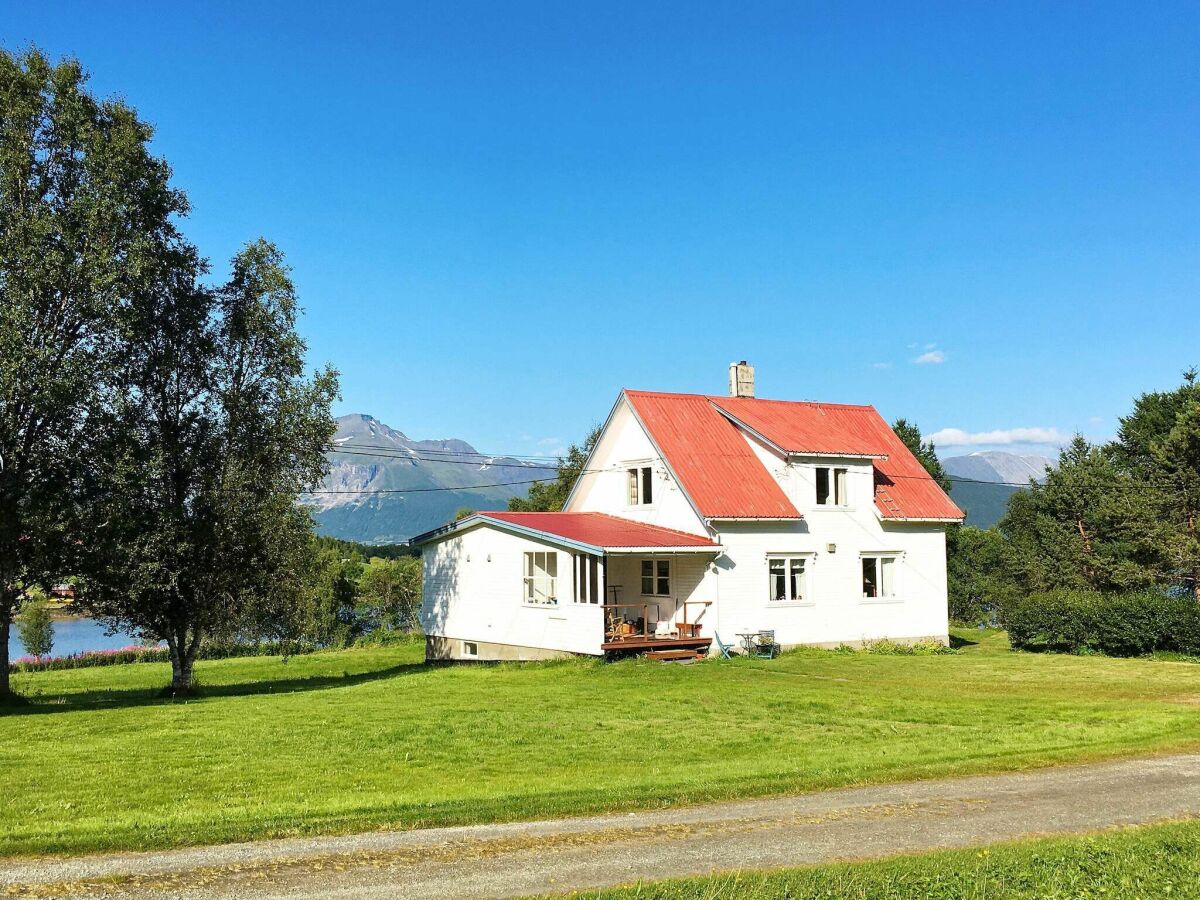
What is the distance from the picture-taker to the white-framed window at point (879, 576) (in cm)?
3091

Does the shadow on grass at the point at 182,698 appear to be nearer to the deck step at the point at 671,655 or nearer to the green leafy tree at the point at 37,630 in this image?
the deck step at the point at 671,655

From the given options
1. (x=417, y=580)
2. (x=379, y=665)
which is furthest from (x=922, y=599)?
(x=417, y=580)

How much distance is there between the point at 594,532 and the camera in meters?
27.3

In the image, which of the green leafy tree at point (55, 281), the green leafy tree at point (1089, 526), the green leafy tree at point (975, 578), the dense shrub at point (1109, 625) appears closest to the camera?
the green leafy tree at point (55, 281)

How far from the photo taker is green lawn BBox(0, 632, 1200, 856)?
1023cm

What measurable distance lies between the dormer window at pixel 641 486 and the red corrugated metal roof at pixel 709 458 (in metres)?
1.41

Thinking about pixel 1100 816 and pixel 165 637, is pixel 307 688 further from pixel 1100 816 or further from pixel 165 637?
pixel 1100 816

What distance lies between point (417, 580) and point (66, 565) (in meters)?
52.9

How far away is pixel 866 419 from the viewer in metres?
35.3

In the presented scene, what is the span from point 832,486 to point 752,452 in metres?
2.71

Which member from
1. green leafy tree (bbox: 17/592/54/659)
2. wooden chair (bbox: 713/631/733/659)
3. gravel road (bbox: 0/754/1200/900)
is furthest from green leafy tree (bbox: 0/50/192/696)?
green leafy tree (bbox: 17/592/54/659)

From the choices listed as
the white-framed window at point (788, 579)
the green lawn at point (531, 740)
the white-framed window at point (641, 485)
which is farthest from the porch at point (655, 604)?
the white-framed window at point (788, 579)

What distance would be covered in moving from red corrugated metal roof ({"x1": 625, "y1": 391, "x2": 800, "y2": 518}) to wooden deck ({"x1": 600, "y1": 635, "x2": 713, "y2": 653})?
137 inches

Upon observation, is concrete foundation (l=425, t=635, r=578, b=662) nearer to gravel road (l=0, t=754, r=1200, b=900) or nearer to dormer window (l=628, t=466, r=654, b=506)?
dormer window (l=628, t=466, r=654, b=506)
